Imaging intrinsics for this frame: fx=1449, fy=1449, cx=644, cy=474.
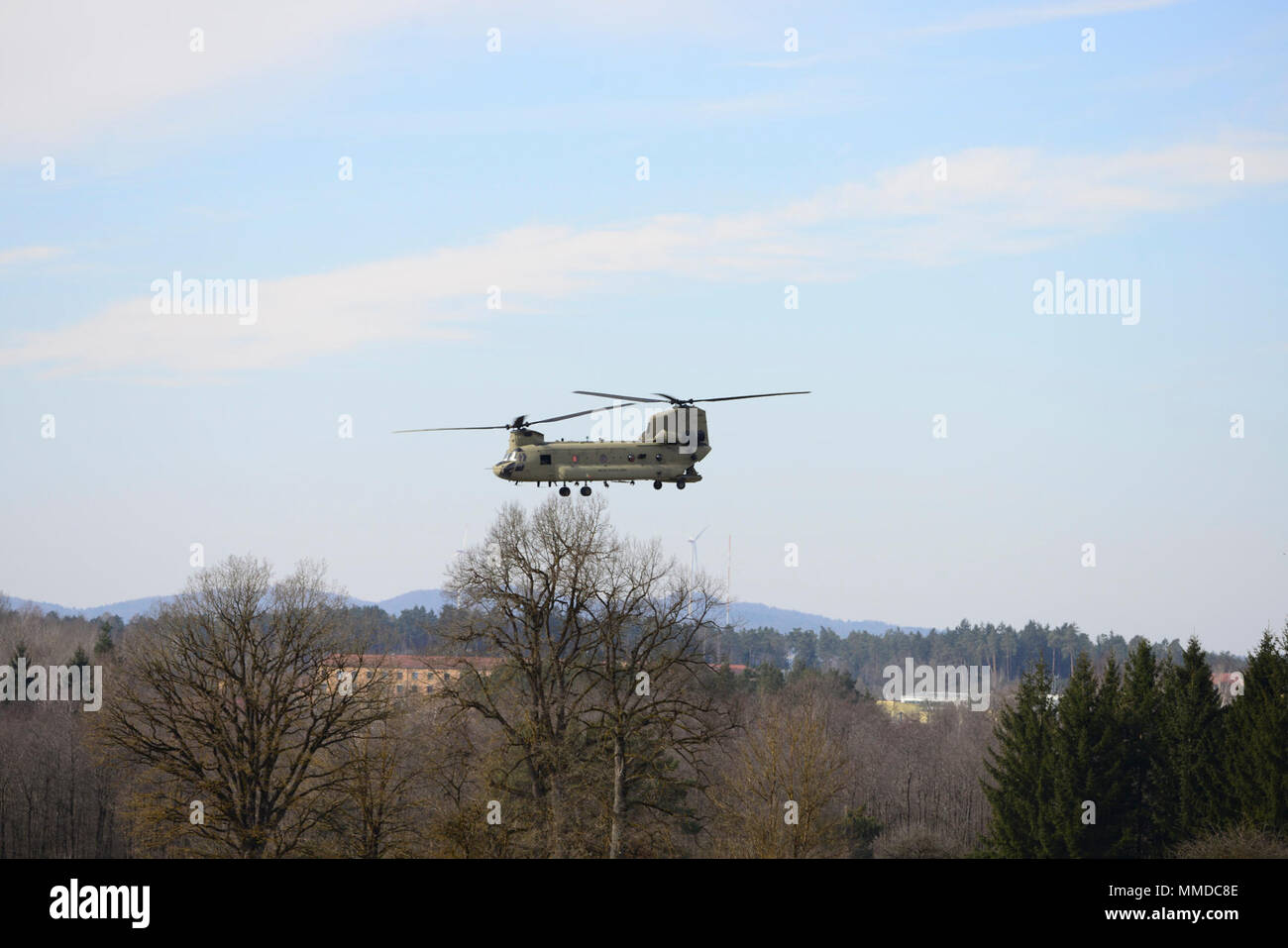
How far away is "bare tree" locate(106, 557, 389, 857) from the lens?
55.5 meters

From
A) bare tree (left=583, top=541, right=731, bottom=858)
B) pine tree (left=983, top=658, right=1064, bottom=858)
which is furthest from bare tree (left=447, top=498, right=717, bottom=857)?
pine tree (left=983, top=658, right=1064, bottom=858)

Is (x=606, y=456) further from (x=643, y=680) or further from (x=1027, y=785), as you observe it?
(x=1027, y=785)

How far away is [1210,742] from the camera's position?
69812 mm

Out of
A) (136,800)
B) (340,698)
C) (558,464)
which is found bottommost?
(136,800)

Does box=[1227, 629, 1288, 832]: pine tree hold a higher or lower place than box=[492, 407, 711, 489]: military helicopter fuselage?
lower

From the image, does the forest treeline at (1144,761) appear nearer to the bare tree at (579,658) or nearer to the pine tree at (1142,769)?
the pine tree at (1142,769)

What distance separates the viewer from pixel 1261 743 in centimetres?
6650

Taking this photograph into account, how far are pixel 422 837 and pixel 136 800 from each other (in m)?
10.8

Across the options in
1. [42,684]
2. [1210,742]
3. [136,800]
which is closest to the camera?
[136,800]

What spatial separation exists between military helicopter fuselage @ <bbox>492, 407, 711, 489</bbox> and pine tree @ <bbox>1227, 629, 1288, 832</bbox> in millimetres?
31287

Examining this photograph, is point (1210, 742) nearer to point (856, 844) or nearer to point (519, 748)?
point (856, 844)

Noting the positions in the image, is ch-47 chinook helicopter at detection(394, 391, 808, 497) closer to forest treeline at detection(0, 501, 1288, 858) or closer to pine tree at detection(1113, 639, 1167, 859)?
forest treeline at detection(0, 501, 1288, 858)
